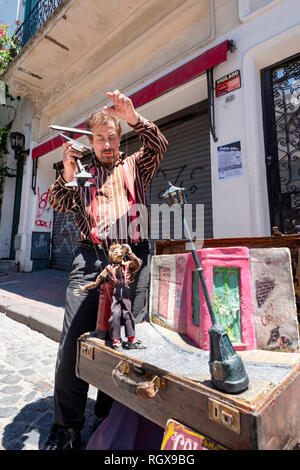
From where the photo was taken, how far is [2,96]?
31.0 feet

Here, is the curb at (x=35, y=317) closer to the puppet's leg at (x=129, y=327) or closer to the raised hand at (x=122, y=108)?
the puppet's leg at (x=129, y=327)

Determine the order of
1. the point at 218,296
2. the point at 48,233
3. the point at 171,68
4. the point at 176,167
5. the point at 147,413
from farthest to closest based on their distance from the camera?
the point at 48,233
the point at 176,167
the point at 171,68
the point at 218,296
the point at 147,413

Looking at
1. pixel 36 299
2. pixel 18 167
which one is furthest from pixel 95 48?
pixel 36 299

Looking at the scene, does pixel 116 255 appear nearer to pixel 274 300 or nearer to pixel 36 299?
pixel 274 300

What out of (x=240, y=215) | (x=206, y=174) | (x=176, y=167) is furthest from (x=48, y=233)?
(x=240, y=215)

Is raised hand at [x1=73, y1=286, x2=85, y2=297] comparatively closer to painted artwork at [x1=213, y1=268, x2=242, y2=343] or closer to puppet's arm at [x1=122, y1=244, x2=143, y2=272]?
puppet's arm at [x1=122, y1=244, x2=143, y2=272]

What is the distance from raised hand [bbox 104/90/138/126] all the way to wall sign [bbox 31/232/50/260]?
24.7 ft

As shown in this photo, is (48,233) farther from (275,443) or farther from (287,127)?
(275,443)

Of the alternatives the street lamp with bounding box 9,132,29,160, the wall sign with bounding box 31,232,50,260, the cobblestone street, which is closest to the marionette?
the cobblestone street

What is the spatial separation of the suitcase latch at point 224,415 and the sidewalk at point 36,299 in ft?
9.79

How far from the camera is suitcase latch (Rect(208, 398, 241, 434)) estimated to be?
2.38 ft

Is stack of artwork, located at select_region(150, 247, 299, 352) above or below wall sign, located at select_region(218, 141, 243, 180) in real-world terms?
below

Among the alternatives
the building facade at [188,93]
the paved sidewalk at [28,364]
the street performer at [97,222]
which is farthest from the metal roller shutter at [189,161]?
the street performer at [97,222]

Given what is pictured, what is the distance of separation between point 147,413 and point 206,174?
14.4 feet
